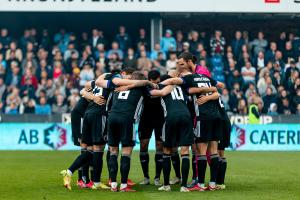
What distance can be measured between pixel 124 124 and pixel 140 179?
9.47ft

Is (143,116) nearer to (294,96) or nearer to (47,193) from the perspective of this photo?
(47,193)

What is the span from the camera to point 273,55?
113 ft

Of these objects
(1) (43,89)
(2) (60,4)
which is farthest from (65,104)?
(2) (60,4)

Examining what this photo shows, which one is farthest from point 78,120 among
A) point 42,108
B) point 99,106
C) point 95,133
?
point 42,108

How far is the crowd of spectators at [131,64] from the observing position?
32000 millimetres

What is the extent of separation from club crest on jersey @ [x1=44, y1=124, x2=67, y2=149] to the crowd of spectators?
5.95ft

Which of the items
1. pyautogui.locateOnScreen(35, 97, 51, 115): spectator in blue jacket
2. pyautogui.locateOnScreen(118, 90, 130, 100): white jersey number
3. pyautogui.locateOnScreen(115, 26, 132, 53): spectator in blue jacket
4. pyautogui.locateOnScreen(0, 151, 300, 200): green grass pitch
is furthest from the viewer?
pyautogui.locateOnScreen(115, 26, 132, 53): spectator in blue jacket

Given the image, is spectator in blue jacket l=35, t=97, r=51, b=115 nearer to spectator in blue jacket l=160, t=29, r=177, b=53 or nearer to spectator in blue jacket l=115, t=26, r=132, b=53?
spectator in blue jacket l=115, t=26, r=132, b=53

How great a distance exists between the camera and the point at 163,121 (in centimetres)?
1692

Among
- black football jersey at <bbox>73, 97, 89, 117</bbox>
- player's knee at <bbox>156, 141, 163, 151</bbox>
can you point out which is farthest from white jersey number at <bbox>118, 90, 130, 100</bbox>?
player's knee at <bbox>156, 141, 163, 151</bbox>

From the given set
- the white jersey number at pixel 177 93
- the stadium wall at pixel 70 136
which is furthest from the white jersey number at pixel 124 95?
the stadium wall at pixel 70 136

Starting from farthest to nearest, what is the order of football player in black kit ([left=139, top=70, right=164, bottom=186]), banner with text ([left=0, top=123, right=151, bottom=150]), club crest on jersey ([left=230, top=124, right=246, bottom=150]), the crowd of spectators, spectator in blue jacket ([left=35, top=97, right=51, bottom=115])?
1. the crowd of spectators
2. spectator in blue jacket ([left=35, top=97, right=51, bottom=115])
3. club crest on jersey ([left=230, top=124, right=246, bottom=150])
4. banner with text ([left=0, top=123, right=151, bottom=150])
5. football player in black kit ([left=139, top=70, right=164, bottom=186])

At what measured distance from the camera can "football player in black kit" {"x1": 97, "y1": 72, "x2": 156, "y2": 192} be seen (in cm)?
1573

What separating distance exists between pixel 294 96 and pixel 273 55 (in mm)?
2256
